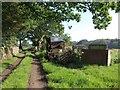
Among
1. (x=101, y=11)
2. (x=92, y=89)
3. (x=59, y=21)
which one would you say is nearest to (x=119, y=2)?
(x=101, y=11)

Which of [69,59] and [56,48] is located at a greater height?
[56,48]

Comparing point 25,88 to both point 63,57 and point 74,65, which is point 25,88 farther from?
point 63,57

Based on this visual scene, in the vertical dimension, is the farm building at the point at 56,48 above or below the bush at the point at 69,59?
above

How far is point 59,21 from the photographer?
18656 millimetres

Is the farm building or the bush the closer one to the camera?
the bush

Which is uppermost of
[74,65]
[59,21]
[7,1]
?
[7,1]

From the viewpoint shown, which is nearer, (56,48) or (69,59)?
(69,59)

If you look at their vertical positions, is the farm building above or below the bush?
above

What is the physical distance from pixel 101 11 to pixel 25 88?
5593 mm

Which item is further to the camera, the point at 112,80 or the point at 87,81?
the point at 112,80

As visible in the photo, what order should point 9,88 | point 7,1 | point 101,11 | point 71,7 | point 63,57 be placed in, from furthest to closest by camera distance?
point 63,57 → point 7,1 → point 71,7 → point 101,11 → point 9,88

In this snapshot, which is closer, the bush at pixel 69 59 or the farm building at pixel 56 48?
the bush at pixel 69 59

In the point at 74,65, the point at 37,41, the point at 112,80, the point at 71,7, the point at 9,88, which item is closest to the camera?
the point at 9,88

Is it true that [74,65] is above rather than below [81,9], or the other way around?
→ below
